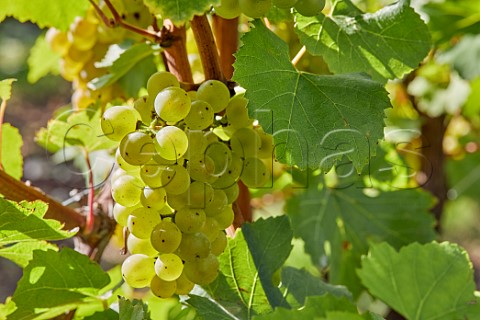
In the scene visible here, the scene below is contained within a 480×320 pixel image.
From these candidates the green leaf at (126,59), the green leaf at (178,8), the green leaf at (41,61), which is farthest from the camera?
the green leaf at (41,61)

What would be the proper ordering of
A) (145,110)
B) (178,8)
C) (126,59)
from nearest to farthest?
(178,8) → (145,110) → (126,59)

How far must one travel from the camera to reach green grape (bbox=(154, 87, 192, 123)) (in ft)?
2.00

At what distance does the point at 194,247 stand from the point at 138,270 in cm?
7

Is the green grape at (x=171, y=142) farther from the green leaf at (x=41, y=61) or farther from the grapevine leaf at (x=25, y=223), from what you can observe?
the green leaf at (x=41, y=61)

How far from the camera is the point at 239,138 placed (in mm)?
683

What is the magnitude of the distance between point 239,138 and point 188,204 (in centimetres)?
9

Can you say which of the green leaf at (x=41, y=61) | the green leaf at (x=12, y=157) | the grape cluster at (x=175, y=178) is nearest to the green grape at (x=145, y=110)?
the grape cluster at (x=175, y=178)

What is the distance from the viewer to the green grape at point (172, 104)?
24.0 inches

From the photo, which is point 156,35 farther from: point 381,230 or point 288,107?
point 381,230

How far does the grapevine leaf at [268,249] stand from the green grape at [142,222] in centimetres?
12

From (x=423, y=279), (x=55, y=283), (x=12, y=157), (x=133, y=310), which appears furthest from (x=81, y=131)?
(x=423, y=279)

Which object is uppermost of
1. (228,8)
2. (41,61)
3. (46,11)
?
(228,8)

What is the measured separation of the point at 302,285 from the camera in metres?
0.76

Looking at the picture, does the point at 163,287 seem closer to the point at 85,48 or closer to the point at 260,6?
the point at 260,6
